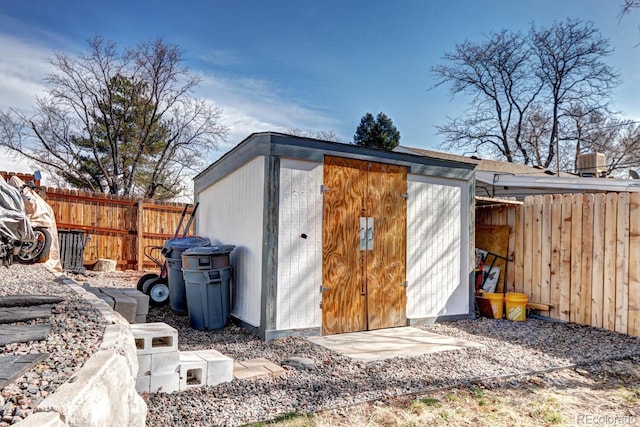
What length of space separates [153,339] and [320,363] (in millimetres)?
1444

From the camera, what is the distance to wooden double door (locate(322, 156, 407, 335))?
492cm

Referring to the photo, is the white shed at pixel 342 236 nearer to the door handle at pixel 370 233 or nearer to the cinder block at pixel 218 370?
the door handle at pixel 370 233

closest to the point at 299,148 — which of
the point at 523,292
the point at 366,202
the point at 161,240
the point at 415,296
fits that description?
the point at 366,202

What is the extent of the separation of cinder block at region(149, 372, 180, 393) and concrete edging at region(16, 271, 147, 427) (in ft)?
1.72

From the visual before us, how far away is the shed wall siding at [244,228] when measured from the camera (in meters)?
4.75

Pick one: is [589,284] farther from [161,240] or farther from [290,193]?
[161,240]

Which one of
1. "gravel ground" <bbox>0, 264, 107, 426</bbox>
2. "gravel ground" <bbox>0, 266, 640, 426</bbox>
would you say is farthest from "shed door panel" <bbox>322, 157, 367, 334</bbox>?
"gravel ground" <bbox>0, 264, 107, 426</bbox>

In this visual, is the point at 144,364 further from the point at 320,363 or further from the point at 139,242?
the point at 139,242

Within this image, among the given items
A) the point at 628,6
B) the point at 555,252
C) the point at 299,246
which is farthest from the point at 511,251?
the point at 628,6

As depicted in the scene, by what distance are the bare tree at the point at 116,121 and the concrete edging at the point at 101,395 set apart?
15.3 m

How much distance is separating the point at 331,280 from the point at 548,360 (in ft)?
7.67

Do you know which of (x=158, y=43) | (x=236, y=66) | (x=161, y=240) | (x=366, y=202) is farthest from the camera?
(x=158, y=43)

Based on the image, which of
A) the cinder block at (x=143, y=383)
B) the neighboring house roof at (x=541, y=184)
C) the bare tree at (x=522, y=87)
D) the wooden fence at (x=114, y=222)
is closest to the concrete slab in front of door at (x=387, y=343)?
the cinder block at (x=143, y=383)

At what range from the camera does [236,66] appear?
44.7 feet
